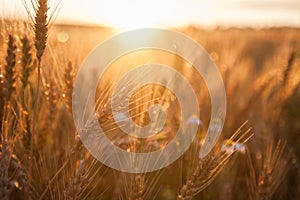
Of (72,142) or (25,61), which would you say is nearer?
(25,61)

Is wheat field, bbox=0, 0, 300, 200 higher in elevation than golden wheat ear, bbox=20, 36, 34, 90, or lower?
lower

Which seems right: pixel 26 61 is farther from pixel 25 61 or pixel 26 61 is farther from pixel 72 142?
pixel 72 142

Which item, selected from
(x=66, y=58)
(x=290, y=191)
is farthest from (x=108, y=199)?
(x=290, y=191)

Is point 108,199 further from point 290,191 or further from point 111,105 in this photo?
point 290,191

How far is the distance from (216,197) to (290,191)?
0.71 metres

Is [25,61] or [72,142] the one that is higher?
[25,61]

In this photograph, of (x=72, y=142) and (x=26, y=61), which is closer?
(x=26, y=61)

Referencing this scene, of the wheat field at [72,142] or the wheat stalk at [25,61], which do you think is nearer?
the wheat field at [72,142]

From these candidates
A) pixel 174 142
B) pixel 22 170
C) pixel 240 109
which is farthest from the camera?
pixel 240 109

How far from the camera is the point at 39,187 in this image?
1.90 metres

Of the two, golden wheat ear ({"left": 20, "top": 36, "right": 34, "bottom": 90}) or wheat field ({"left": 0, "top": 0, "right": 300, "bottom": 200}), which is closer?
wheat field ({"left": 0, "top": 0, "right": 300, "bottom": 200})

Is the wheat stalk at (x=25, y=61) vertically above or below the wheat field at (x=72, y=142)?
above

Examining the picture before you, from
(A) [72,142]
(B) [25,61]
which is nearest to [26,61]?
(B) [25,61]

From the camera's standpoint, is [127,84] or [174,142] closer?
[127,84]
